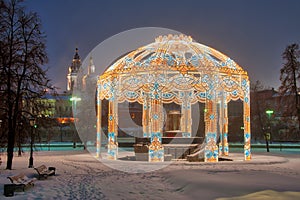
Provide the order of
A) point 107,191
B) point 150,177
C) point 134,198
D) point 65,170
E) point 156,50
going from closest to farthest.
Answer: point 134,198, point 107,191, point 150,177, point 65,170, point 156,50

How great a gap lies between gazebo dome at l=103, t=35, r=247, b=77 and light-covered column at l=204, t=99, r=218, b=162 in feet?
6.64

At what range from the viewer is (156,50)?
68.8 feet

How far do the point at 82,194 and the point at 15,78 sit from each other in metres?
8.44

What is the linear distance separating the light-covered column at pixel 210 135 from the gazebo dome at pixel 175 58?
2.02 metres

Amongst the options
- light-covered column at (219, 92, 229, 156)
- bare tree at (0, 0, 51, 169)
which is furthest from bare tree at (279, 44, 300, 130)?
bare tree at (0, 0, 51, 169)

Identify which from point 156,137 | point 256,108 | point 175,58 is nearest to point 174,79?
point 175,58

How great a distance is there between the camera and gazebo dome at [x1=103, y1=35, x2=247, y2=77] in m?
19.8

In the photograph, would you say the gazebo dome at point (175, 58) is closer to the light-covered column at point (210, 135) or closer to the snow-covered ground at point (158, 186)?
the light-covered column at point (210, 135)

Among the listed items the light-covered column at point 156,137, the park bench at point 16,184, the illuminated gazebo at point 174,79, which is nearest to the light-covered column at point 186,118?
the illuminated gazebo at point 174,79

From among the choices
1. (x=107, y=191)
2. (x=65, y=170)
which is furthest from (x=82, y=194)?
(x=65, y=170)

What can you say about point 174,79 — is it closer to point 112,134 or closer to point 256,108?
point 112,134

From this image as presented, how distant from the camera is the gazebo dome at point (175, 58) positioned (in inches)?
778

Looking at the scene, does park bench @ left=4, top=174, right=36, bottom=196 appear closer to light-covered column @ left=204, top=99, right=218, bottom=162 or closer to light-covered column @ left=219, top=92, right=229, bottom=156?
light-covered column @ left=204, top=99, right=218, bottom=162

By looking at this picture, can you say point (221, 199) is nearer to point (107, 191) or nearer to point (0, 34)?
point (107, 191)
